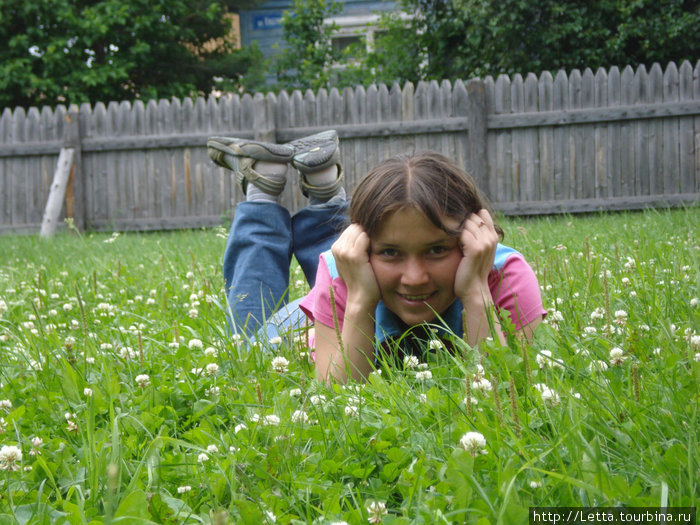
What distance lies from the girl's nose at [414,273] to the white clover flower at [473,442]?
3.19 feet

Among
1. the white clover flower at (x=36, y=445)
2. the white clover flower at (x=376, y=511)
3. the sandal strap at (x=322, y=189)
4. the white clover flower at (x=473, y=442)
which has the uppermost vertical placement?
the sandal strap at (x=322, y=189)

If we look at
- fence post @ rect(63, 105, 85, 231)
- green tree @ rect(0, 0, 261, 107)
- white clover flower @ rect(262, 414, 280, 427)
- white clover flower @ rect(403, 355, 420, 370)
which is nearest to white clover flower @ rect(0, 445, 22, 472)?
white clover flower @ rect(262, 414, 280, 427)

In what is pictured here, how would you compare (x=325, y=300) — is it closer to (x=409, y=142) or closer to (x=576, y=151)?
(x=409, y=142)

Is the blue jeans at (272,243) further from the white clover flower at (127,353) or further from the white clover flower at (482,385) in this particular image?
the white clover flower at (482,385)

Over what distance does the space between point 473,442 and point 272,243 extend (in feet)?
8.33

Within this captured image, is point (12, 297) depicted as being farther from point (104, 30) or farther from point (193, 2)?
point (193, 2)

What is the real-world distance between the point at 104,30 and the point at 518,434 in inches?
617

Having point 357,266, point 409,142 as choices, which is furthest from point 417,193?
point 409,142

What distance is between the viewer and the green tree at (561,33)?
41.3 feet

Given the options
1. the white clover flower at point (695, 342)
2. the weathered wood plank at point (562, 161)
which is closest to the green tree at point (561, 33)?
the weathered wood plank at point (562, 161)

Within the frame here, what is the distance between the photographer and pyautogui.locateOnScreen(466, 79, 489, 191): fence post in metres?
9.55

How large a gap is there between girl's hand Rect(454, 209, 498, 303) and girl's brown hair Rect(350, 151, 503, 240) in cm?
4

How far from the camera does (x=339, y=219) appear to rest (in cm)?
383

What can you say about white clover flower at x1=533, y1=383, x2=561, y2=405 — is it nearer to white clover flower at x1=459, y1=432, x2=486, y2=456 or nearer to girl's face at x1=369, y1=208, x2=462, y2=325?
white clover flower at x1=459, y1=432, x2=486, y2=456
